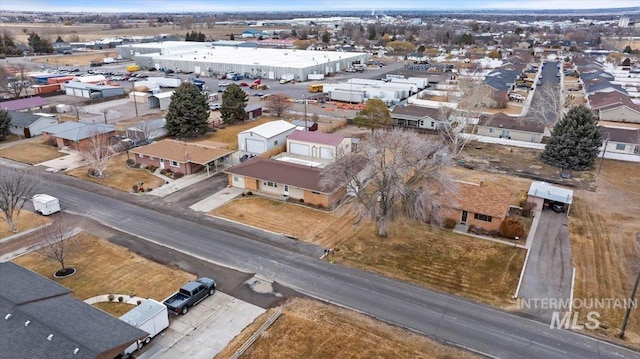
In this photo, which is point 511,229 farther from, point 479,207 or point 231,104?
point 231,104

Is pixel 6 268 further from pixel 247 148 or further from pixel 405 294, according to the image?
pixel 247 148

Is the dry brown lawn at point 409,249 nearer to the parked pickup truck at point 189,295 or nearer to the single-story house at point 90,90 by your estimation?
the parked pickup truck at point 189,295

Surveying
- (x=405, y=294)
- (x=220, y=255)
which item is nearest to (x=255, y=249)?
(x=220, y=255)

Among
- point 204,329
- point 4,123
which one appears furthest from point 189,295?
point 4,123

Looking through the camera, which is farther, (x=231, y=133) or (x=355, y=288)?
(x=231, y=133)

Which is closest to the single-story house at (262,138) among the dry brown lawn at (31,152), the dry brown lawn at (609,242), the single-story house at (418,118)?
the single-story house at (418,118)

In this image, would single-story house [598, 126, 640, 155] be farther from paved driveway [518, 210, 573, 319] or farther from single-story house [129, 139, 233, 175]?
single-story house [129, 139, 233, 175]
